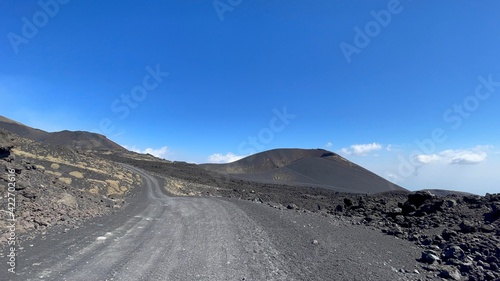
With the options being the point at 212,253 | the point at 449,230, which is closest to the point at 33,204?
the point at 212,253

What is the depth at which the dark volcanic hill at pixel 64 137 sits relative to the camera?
105312mm

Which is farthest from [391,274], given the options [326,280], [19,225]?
[19,225]

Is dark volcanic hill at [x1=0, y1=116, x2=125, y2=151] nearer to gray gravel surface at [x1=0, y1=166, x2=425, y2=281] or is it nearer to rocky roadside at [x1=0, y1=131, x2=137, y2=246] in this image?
rocky roadside at [x1=0, y1=131, x2=137, y2=246]

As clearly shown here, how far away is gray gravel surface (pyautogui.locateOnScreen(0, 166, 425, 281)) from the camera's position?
616 centimetres

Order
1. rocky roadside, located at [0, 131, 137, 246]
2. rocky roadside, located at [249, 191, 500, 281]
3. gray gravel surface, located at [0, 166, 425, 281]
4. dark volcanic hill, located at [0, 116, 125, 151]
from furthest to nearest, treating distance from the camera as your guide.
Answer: dark volcanic hill, located at [0, 116, 125, 151], rocky roadside, located at [0, 131, 137, 246], rocky roadside, located at [249, 191, 500, 281], gray gravel surface, located at [0, 166, 425, 281]

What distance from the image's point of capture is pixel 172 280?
5762 millimetres

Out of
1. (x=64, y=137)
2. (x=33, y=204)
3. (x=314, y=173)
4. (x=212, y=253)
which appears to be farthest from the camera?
(x=64, y=137)

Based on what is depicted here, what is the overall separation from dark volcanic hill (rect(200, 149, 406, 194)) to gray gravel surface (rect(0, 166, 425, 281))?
46.7m

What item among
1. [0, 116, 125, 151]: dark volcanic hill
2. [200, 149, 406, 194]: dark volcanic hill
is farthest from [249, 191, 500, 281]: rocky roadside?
[0, 116, 125, 151]: dark volcanic hill

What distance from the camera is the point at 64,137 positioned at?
4621 inches

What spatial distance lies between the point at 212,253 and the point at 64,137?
13150 cm

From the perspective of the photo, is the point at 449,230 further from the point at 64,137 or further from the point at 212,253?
the point at 64,137

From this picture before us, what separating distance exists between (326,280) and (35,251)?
671cm

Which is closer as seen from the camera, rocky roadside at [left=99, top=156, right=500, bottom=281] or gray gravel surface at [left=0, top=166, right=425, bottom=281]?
gray gravel surface at [left=0, top=166, right=425, bottom=281]
